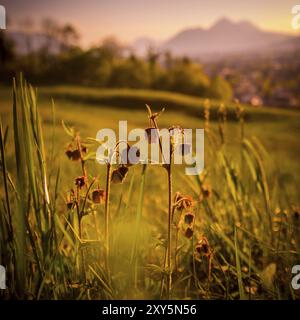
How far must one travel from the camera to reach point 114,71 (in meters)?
7.47

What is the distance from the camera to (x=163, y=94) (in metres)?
8.47

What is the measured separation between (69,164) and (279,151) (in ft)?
10.2

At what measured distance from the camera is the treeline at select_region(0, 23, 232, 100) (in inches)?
211

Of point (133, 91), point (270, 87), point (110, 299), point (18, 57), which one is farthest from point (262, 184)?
point (133, 91)

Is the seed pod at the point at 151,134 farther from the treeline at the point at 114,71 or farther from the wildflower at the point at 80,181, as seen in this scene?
the treeline at the point at 114,71

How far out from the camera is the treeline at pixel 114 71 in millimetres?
5367

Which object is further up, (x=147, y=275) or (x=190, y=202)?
(x=190, y=202)

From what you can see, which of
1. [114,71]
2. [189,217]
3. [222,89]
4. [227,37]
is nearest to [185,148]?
[189,217]

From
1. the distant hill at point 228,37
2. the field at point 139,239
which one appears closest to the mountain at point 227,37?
the distant hill at point 228,37

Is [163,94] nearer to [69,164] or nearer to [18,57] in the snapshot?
[18,57]

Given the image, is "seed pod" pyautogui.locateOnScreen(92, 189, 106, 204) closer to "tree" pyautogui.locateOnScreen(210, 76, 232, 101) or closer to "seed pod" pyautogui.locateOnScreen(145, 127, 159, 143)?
"seed pod" pyautogui.locateOnScreen(145, 127, 159, 143)

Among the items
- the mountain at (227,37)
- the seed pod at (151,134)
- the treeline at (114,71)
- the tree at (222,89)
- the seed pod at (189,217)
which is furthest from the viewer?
the treeline at (114,71)
